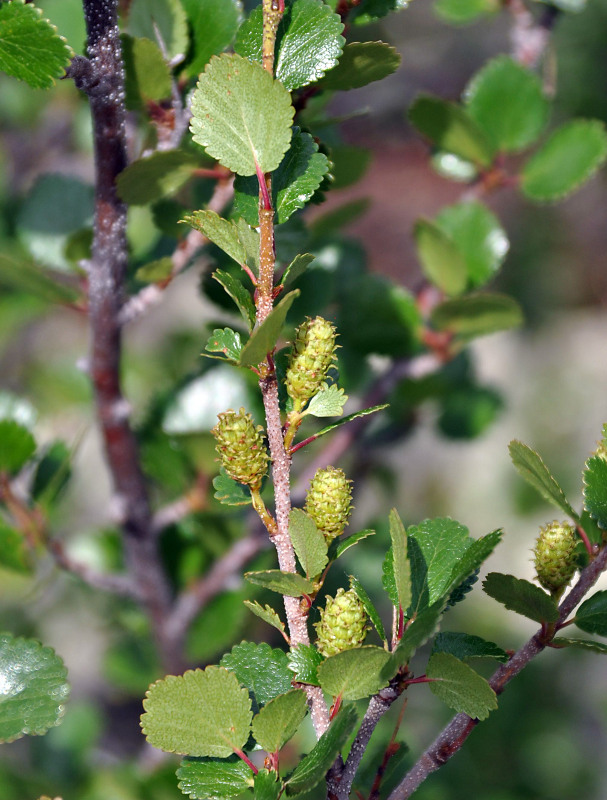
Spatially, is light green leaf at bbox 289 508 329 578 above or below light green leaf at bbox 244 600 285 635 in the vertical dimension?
above

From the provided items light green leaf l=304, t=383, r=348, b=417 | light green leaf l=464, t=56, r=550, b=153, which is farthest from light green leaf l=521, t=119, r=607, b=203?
light green leaf l=304, t=383, r=348, b=417

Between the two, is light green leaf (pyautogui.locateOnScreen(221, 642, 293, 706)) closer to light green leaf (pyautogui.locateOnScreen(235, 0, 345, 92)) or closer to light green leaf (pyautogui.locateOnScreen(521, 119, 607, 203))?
light green leaf (pyautogui.locateOnScreen(235, 0, 345, 92))

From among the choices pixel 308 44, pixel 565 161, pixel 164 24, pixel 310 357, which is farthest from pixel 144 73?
pixel 565 161

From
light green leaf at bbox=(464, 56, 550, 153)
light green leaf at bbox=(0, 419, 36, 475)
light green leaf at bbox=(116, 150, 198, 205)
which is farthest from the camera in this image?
light green leaf at bbox=(464, 56, 550, 153)

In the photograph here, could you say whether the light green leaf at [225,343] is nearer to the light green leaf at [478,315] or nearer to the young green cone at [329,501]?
the young green cone at [329,501]

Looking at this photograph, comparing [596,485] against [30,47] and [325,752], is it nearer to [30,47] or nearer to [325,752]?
[325,752]
